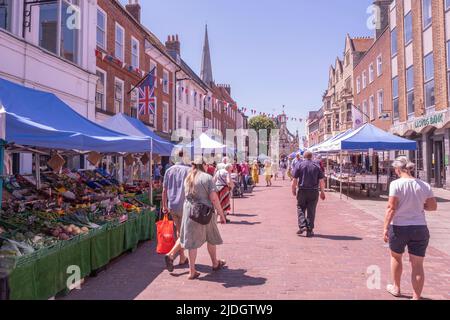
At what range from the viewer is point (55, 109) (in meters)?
7.12

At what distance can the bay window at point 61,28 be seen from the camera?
Result: 1211 cm

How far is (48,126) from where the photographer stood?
5855 millimetres

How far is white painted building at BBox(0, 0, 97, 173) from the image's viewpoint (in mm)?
10281

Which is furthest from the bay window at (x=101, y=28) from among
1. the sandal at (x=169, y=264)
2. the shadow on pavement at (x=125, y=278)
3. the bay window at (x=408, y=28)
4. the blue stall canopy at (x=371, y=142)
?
the bay window at (x=408, y=28)

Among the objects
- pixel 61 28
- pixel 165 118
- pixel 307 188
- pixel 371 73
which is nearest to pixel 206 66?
pixel 371 73

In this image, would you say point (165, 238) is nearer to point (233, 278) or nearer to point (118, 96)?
point (233, 278)

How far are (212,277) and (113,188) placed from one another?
15.9ft

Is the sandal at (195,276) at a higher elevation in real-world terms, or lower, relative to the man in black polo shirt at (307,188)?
lower

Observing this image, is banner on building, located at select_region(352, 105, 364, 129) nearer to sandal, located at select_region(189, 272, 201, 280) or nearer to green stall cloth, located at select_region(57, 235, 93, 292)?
sandal, located at select_region(189, 272, 201, 280)

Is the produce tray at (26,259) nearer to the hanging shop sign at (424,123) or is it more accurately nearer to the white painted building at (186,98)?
the hanging shop sign at (424,123)

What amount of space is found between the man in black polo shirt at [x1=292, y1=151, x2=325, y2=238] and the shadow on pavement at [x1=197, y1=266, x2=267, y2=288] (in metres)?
2.85

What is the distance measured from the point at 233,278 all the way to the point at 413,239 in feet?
7.83

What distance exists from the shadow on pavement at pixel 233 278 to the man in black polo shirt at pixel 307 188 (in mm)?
2845

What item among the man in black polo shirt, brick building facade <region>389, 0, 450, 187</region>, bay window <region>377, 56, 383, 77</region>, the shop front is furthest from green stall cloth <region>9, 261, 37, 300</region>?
bay window <region>377, 56, 383, 77</region>
